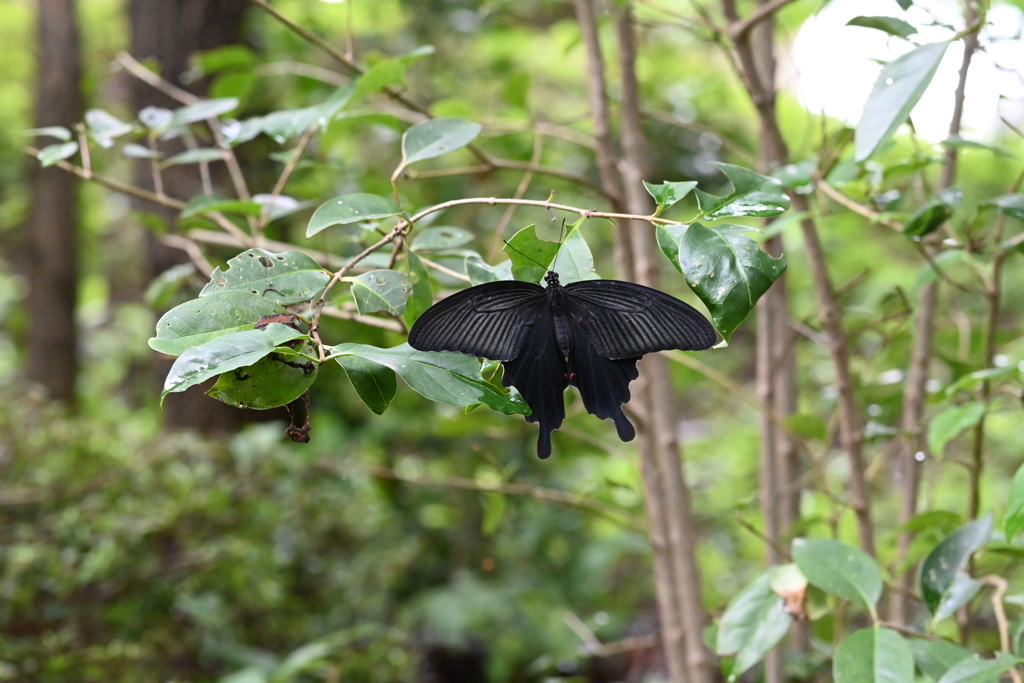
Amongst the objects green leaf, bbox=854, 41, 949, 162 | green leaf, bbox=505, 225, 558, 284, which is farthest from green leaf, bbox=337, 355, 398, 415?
green leaf, bbox=854, 41, 949, 162

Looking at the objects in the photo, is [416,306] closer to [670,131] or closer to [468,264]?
[468,264]

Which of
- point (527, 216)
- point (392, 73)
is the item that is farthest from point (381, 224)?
point (527, 216)

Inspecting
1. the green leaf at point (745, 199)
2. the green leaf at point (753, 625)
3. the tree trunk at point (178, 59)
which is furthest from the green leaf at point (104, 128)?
the tree trunk at point (178, 59)

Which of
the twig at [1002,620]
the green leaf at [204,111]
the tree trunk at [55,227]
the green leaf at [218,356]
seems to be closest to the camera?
the green leaf at [218,356]

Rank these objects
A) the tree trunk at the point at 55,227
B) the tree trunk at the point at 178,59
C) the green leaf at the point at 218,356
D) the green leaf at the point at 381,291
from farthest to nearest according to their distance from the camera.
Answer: the tree trunk at the point at 55,227 < the tree trunk at the point at 178,59 < the green leaf at the point at 381,291 < the green leaf at the point at 218,356

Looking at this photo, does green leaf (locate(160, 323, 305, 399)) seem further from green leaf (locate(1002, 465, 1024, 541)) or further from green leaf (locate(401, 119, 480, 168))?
green leaf (locate(1002, 465, 1024, 541))

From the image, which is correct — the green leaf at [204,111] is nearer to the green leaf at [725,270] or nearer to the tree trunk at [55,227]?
the green leaf at [725,270]
